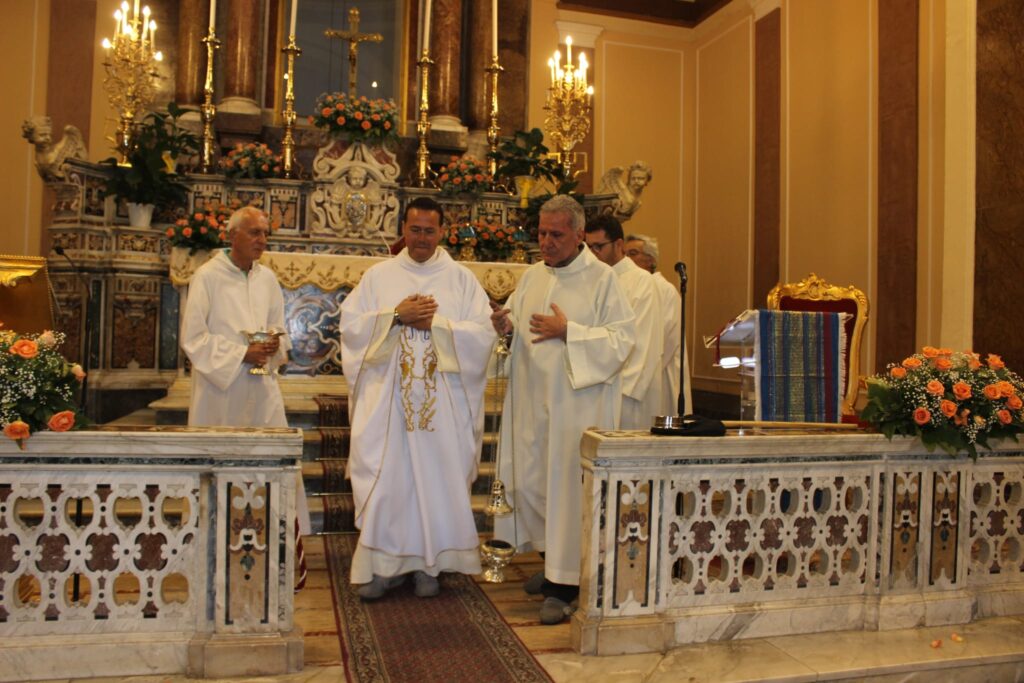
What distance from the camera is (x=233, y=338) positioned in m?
4.56

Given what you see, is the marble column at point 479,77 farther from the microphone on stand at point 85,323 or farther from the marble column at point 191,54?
the microphone on stand at point 85,323

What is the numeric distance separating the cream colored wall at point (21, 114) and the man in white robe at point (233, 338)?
620 cm

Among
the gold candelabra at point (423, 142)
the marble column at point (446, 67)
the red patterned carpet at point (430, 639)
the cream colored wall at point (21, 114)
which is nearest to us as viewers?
the red patterned carpet at point (430, 639)

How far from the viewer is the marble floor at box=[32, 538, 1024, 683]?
10.8 ft

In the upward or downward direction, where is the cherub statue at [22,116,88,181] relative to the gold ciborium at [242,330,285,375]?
upward

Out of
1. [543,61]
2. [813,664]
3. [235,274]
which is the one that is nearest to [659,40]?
[543,61]

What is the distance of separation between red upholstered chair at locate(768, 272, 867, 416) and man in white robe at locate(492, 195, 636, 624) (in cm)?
283

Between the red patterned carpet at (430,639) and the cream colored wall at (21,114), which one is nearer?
the red patterned carpet at (430,639)

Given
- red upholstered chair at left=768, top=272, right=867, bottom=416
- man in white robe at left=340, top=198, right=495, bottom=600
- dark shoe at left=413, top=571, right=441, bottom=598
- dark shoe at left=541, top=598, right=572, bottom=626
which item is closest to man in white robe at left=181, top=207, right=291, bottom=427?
man in white robe at left=340, top=198, right=495, bottom=600

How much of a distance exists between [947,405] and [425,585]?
250cm

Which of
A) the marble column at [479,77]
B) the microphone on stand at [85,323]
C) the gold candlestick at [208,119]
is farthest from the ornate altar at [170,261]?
the marble column at [479,77]

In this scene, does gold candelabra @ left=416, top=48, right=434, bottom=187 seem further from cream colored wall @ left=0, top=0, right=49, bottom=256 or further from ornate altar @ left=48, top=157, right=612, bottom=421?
cream colored wall @ left=0, top=0, right=49, bottom=256

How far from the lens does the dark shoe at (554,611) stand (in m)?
3.89

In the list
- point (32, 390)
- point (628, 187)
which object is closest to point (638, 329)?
point (32, 390)
